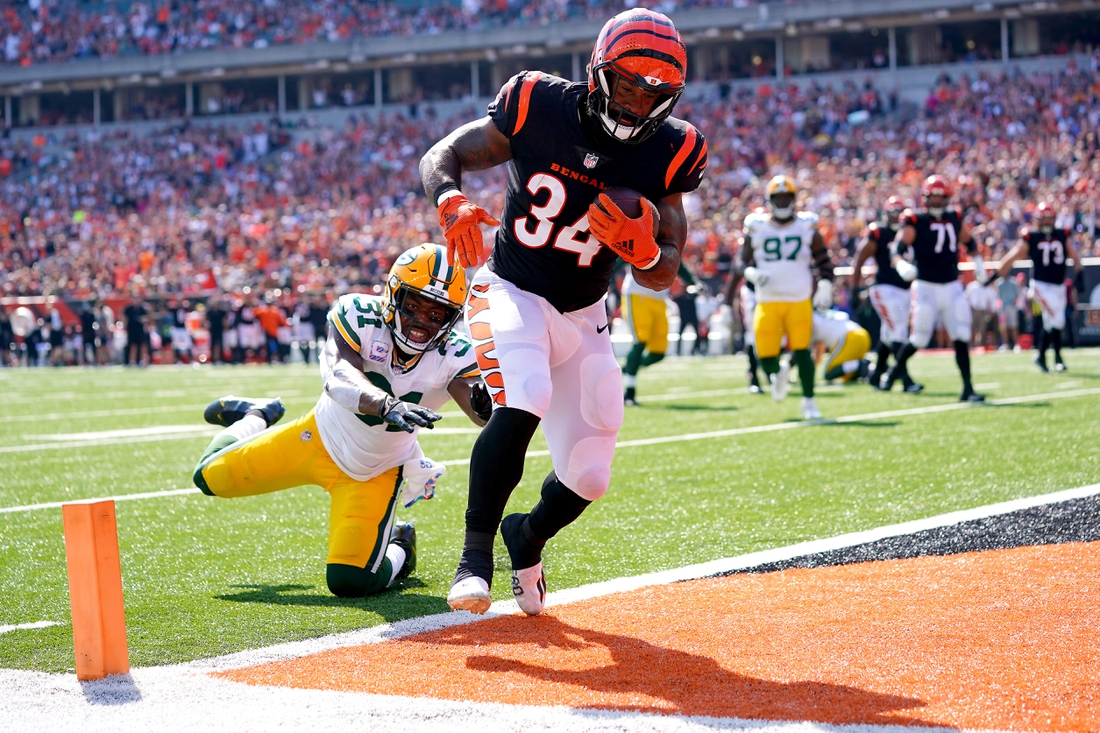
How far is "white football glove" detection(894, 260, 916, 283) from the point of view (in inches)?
428

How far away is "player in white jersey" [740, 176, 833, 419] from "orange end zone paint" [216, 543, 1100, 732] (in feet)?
17.9

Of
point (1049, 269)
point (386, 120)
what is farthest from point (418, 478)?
point (386, 120)

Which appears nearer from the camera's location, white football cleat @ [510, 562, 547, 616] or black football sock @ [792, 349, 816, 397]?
white football cleat @ [510, 562, 547, 616]

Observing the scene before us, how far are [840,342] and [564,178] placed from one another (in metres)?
9.53

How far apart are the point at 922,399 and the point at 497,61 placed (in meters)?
30.4

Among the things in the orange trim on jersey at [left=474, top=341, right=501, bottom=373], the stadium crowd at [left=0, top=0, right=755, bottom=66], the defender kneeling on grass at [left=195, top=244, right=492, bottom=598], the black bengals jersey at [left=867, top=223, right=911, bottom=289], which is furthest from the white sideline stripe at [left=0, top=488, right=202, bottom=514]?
the stadium crowd at [left=0, top=0, right=755, bottom=66]

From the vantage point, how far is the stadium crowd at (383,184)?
948 inches

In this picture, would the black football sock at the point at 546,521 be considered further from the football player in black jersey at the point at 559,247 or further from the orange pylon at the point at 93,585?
the orange pylon at the point at 93,585

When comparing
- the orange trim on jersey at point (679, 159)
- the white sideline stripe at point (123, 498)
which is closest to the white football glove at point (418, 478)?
the orange trim on jersey at point (679, 159)

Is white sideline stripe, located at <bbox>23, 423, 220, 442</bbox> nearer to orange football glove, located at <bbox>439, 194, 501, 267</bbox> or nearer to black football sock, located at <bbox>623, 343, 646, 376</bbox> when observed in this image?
black football sock, located at <bbox>623, 343, 646, 376</bbox>

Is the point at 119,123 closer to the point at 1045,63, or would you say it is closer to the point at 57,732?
the point at 1045,63

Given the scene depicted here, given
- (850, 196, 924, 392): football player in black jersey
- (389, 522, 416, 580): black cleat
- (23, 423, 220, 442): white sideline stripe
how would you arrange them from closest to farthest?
(389, 522, 416, 580): black cleat
(23, 423, 220, 442): white sideline stripe
(850, 196, 924, 392): football player in black jersey

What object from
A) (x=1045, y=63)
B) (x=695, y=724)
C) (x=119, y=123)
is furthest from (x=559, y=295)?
(x=119, y=123)

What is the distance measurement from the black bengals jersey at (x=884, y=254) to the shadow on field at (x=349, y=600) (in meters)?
8.41
